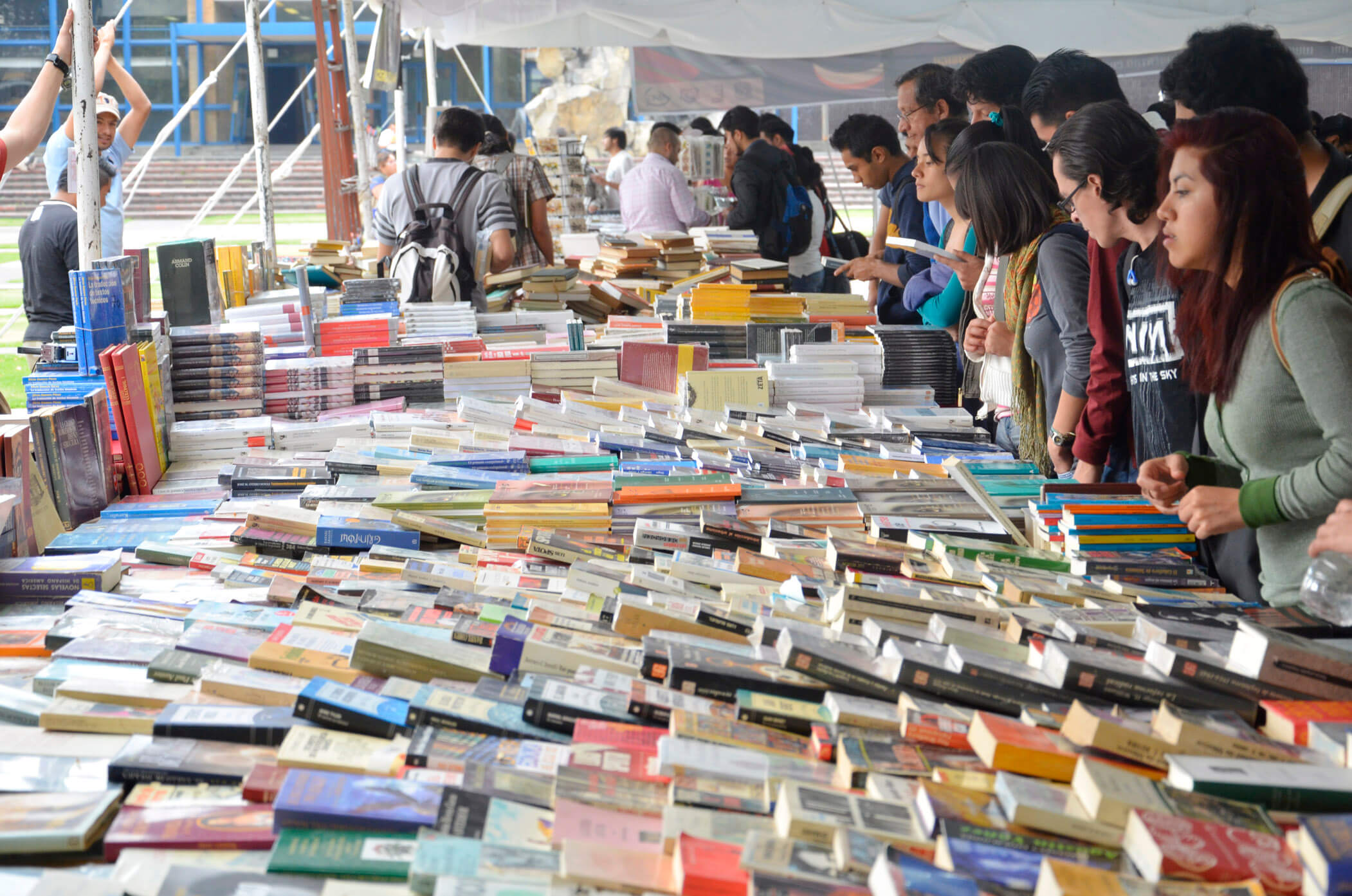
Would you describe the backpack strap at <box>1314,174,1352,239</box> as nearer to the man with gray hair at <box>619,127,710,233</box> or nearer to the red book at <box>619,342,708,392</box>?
the red book at <box>619,342,708,392</box>

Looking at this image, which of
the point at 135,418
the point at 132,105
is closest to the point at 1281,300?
the point at 135,418

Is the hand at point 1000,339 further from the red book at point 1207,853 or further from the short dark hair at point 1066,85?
the red book at point 1207,853

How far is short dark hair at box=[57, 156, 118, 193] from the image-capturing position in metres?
5.10

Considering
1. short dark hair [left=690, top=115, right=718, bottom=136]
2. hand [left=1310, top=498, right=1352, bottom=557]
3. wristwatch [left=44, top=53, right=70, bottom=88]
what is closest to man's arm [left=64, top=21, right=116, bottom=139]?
wristwatch [left=44, top=53, right=70, bottom=88]

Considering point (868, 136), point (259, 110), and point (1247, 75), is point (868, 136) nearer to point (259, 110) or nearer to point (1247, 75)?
point (259, 110)

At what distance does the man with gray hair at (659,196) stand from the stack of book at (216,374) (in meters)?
4.24

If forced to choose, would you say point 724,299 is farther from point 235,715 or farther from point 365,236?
point 365,236

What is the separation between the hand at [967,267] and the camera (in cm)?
357

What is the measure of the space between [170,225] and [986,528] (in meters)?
21.5

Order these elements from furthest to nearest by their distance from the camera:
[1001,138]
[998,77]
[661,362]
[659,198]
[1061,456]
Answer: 1. [659,198]
2. [998,77]
3. [661,362]
4. [1001,138]
5. [1061,456]

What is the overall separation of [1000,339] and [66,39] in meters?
2.80

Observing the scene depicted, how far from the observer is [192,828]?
4.11 ft

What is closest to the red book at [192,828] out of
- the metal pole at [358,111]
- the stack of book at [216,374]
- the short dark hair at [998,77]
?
the stack of book at [216,374]

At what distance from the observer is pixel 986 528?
226 cm
